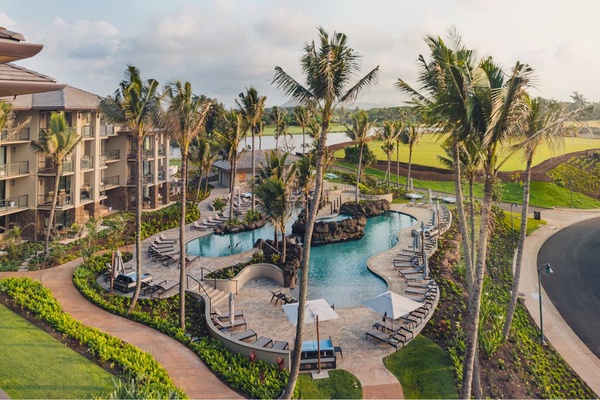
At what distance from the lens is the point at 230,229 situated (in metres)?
37.5

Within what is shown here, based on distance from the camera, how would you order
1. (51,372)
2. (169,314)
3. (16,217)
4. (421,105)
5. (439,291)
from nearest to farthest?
1. (51,372)
2. (421,105)
3. (169,314)
4. (439,291)
5. (16,217)

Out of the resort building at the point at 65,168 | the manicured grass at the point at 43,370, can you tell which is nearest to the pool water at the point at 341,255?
the resort building at the point at 65,168

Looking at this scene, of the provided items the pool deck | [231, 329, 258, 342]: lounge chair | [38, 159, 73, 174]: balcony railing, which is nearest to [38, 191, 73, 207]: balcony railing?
[38, 159, 73, 174]: balcony railing

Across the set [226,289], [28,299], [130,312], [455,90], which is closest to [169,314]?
[130,312]

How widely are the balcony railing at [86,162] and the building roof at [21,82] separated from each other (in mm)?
33607

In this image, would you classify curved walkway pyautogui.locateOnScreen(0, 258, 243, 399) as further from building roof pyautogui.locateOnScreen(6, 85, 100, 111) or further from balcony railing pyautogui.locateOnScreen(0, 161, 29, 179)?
building roof pyautogui.locateOnScreen(6, 85, 100, 111)

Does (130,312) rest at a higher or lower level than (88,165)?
lower

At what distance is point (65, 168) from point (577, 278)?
40614 mm

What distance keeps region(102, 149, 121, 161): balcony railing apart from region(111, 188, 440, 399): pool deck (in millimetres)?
13485

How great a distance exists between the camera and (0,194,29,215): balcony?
31.4 meters

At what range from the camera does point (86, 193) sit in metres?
37.8

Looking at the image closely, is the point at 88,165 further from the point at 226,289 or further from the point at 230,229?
the point at 226,289

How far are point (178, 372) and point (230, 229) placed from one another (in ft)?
74.1

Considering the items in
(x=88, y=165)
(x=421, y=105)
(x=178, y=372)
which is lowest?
(x=178, y=372)
